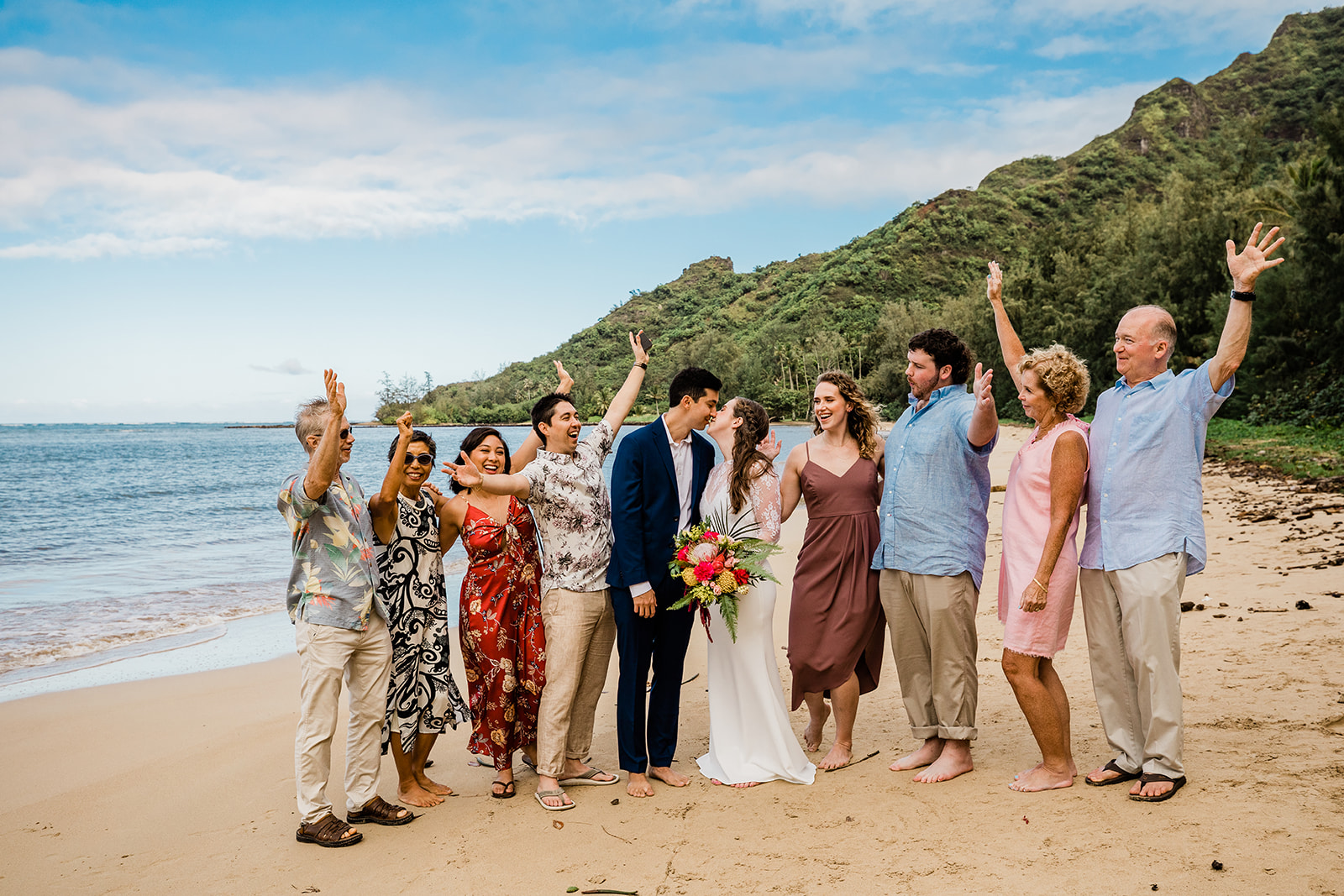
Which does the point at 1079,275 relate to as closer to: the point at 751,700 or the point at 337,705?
the point at 751,700

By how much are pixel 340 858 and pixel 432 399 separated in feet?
471

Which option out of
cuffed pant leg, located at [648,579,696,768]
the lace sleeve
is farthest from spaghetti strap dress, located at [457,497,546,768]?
the lace sleeve

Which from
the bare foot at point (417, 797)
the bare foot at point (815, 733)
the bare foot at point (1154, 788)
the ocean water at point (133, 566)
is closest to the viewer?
the bare foot at point (1154, 788)

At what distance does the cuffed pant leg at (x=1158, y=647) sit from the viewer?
4.13 m

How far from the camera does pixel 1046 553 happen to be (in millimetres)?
4426

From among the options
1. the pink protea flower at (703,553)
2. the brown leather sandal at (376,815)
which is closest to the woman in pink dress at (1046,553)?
the pink protea flower at (703,553)

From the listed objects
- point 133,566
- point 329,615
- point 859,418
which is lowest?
point 133,566

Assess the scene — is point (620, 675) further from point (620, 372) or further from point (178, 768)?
point (620, 372)

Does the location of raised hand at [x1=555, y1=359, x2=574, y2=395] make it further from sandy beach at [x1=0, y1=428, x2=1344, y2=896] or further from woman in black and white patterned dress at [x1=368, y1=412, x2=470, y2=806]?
sandy beach at [x1=0, y1=428, x2=1344, y2=896]

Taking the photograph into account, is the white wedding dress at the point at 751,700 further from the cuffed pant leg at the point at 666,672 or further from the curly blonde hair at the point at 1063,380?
the curly blonde hair at the point at 1063,380

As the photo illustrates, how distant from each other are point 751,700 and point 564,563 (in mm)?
1402

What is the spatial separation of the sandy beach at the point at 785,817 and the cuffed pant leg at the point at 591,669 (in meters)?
0.28

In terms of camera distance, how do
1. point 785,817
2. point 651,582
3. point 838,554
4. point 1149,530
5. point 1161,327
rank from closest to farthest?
1. point 1149,530
2. point 1161,327
3. point 785,817
4. point 651,582
5. point 838,554

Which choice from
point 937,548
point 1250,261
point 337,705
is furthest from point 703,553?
point 1250,261
